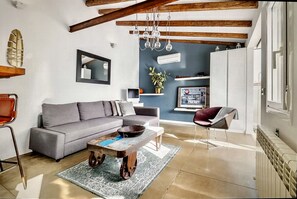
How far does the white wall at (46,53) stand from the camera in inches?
94.0

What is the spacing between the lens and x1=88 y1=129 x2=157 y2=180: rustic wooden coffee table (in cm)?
175

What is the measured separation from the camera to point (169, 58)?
5266 mm

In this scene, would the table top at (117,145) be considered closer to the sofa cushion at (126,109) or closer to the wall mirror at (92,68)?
the sofa cushion at (126,109)

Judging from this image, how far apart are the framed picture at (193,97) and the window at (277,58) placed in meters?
3.48

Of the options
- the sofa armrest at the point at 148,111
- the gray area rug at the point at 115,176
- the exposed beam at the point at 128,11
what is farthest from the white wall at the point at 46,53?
the gray area rug at the point at 115,176

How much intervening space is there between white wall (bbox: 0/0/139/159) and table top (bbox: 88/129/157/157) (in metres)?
1.52

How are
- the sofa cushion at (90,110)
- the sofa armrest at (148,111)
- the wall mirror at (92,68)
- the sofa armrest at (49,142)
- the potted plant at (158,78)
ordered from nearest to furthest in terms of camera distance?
the sofa armrest at (49,142) → the sofa cushion at (90,110) → the wall mirror at (92,68) → the sofa armrest at (148,111) → the potted plant at (158,78)

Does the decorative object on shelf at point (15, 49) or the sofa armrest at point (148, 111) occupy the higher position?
the decorative object on shelf at point (15, 49)

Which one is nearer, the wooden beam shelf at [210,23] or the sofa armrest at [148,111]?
the wooden beam shelf at [210,23]

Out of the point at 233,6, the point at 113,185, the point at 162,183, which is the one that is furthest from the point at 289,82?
the point at 233,6

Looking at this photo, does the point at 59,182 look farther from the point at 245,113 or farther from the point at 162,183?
the point at 245,113

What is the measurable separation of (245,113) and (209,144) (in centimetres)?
165

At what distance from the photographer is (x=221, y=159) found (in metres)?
2.46

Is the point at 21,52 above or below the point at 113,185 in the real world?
above
